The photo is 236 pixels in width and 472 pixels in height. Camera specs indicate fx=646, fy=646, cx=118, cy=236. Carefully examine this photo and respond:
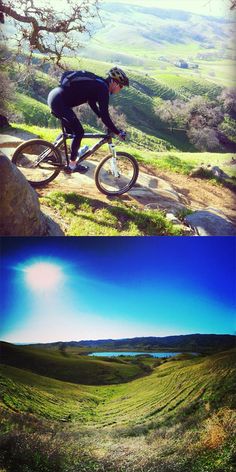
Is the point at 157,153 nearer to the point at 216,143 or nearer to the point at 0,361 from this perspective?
the point at 216,143

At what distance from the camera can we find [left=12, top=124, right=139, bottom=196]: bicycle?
429 cm

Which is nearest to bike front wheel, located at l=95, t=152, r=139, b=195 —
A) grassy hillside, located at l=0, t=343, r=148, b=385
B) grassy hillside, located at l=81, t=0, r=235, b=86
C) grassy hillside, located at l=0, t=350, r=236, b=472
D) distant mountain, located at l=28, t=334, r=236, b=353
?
grassy hillside, located at l=81, t=0, r=235, b=86

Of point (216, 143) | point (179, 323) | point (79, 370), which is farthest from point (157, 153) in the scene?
point (79, 370)

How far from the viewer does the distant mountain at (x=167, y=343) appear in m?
4.43

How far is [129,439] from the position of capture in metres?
4.18

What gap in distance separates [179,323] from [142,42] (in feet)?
6.82

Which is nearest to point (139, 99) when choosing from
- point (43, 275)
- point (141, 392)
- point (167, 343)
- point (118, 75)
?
point (118, 75)

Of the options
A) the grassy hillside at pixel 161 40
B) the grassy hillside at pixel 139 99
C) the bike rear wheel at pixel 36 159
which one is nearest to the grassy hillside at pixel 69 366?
the bike rear wheel at pixel 36 159

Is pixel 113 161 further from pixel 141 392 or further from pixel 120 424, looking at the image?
pixel 120 424

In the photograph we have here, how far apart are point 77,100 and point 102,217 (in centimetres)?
80

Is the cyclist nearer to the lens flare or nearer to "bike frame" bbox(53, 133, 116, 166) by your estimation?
"bike frame" bbox(53, 133, 116, 166)

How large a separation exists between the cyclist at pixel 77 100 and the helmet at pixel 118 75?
0.06 ft

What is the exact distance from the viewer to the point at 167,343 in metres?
4.46

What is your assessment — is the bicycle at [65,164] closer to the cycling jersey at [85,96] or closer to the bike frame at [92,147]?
the bike frame at [92,147]
